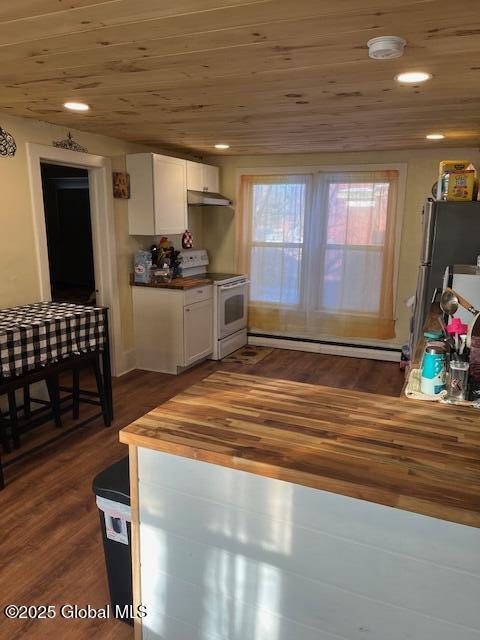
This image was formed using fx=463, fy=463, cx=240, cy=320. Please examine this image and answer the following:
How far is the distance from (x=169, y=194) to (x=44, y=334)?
2276mm

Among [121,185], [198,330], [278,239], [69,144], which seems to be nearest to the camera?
[69,144]

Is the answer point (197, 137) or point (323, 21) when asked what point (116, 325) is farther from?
point (323, 21)

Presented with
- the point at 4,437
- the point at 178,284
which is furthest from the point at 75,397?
the point at 178,284

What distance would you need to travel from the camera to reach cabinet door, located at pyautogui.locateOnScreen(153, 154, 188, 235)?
443cm

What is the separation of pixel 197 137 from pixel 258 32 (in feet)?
8.53

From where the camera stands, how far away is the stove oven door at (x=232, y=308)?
5023 mm

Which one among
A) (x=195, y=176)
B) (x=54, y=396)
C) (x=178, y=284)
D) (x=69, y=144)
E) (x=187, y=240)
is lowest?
(x=54, y=396)

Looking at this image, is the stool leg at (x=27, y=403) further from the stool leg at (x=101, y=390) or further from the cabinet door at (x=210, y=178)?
the cabinet door at (x=210, y=178)

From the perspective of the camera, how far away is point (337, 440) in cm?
129

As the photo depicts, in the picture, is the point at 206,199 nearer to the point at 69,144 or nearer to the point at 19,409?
the point at 69,144

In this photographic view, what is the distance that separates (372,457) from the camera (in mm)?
1197

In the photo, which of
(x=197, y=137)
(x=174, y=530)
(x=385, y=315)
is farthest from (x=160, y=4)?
(x=385, y=315)

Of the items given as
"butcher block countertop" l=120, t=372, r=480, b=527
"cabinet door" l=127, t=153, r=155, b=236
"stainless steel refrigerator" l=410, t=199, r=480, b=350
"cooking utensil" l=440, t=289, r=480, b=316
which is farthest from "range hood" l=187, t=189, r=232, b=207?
"butcher block countertop" l=120, t=372, r=480, b=527

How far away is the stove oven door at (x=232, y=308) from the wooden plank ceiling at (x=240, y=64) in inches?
76.3
